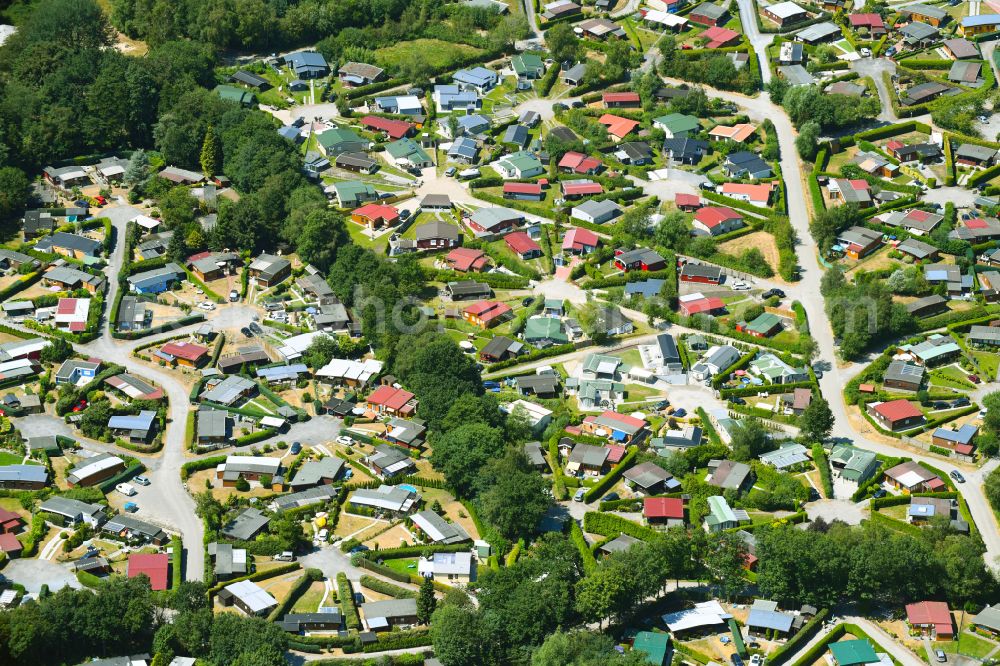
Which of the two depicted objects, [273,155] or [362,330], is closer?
[362,330]

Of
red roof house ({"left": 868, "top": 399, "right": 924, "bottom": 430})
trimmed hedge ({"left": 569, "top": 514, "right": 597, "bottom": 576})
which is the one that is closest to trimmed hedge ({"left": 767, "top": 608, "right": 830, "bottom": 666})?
trimmed hedge ({"left": 569, "top": 514, "right": 597, "bottom": 576})

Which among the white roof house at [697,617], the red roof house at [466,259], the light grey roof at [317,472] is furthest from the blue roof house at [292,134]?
the white roof house at [697,617]

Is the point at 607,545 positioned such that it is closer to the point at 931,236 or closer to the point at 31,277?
the point at 931,236

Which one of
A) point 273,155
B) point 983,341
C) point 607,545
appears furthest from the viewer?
point 273,155

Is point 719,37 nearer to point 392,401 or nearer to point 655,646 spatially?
point 392,401

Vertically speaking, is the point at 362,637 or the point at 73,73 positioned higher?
the point at 73,73

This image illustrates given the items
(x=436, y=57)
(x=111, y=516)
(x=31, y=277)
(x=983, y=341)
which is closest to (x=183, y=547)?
(x=111, y=516)

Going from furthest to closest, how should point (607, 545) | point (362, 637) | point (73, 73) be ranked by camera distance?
point (73, 73) → point (607, 545) → point (362, 637)
